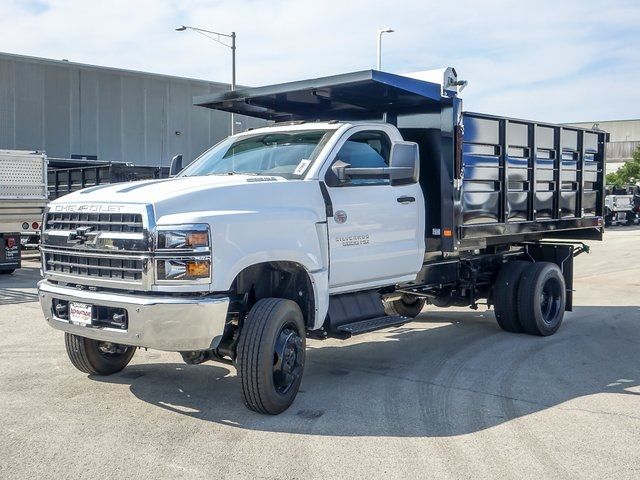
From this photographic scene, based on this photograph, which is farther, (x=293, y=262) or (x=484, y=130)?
(x=484, y=130)

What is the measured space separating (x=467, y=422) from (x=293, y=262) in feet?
5.99

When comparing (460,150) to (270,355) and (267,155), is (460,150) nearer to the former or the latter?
(267,155)

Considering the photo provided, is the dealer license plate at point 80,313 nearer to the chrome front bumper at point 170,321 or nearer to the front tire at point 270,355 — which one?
the chrome front bumper at point 170,321

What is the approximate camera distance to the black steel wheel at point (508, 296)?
9.17 m

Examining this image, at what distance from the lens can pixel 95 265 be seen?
5.56 metres

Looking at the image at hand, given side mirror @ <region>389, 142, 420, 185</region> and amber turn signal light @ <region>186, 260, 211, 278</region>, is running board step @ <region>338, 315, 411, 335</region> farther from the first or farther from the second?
amber turn signal light @ <region>186, 260, 211, 278</region>

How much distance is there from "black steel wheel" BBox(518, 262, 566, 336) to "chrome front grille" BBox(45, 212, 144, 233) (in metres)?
5.42

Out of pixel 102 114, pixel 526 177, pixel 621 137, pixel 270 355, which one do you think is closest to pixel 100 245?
pixel 270 355

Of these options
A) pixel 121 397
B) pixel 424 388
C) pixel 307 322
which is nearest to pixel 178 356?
pixel 121 397

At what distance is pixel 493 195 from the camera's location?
8.34 m

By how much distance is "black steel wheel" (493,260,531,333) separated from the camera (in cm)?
917

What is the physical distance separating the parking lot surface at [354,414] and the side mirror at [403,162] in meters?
1.89

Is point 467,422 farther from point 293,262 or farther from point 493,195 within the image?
point 493,195

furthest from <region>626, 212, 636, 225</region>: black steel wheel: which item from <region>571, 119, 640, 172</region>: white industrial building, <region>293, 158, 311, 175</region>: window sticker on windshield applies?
<region>293, 158, 311, 175</region>: window sticker on windshield
